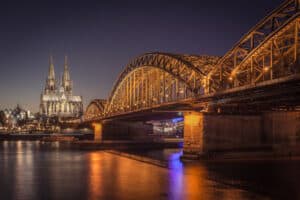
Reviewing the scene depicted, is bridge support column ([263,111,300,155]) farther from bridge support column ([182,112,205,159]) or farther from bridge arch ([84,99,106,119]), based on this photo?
bridge arch ([84,99,106,119])

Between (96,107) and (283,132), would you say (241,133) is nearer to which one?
(283,132)

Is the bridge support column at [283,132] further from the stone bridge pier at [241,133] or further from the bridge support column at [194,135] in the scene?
the bridge support column at [194,135]

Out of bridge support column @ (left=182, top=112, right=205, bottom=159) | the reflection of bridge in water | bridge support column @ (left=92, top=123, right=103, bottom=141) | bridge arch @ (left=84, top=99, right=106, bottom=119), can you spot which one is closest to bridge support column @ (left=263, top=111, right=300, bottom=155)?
the reflection of bridge in water

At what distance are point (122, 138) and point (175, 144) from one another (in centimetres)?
1563

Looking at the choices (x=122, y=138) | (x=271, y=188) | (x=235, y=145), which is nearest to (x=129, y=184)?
(x=271, y=188)

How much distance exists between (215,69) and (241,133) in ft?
30.9

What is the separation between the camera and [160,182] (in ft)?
138

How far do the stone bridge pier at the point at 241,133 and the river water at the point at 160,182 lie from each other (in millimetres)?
4165

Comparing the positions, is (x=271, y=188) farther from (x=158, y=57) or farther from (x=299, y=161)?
(x=158, y=57)

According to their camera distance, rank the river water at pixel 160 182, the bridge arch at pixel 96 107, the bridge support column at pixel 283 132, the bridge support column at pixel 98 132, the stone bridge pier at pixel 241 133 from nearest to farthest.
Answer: the river water at pixel 160 182
the stone bridge pier at pixel 241 133
the bridge support column at pixel 283 132
the bridge support column at pixel 98 132
the bridge arch at pixel 96 107

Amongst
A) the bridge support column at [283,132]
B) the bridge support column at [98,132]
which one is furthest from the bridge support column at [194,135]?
the bridge support column at [98,132]

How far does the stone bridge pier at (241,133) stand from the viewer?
62344 millimetres

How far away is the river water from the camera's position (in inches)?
1378

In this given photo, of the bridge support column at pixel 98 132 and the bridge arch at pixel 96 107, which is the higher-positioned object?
the bridge arch at pixel 96 107
